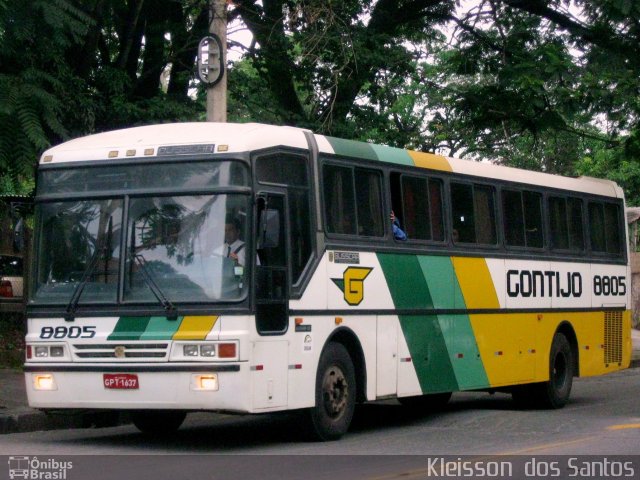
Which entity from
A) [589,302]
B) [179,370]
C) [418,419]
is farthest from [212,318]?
[589,302]

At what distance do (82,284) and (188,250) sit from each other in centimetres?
117

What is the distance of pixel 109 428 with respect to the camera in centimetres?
1430

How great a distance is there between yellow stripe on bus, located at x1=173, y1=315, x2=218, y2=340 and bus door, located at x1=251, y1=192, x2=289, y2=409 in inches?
17.6

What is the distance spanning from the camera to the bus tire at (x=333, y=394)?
12.2 metres

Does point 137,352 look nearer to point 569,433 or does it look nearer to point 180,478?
point 180,478

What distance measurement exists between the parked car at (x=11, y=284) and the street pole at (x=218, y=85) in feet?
23.9

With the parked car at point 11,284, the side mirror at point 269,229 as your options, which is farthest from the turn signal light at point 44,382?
the parked car at point 11,284

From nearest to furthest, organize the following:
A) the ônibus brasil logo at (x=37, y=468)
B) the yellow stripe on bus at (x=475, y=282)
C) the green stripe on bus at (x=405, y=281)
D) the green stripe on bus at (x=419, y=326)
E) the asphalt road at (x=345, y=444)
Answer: the ônibus brasil logo at (x=37, y=468), the asphalt road at (x=345, y=444), the green stripe on bus at (x=405, y=281), the green stripe on bus at (x=419, y=326), the yellow stripe on bus at (x=475, y=282)

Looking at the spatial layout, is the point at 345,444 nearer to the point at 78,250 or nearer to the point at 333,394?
the point at 333,394

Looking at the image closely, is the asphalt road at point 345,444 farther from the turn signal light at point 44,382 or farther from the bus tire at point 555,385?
the turn signal light at point 44,382

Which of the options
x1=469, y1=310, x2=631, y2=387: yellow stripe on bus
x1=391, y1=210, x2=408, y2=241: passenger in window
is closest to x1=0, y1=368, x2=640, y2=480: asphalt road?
x1=469, y1=310, x2=631, y2=387: yellow stripe on bus

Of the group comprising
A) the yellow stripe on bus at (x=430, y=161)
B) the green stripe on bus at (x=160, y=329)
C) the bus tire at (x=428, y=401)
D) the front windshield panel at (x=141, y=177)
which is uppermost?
the yellow stripe on bus at (x=430, y=161)

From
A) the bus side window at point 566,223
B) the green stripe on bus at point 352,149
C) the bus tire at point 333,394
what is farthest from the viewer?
the bus side window at point 566,223

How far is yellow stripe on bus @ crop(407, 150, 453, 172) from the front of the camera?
14695 millimetres
